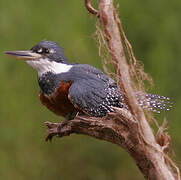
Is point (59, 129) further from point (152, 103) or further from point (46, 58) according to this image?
point (152, 103)

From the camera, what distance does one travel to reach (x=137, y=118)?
1.89 meters

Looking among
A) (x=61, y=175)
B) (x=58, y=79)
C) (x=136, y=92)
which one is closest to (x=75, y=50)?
(x=61, y=175)

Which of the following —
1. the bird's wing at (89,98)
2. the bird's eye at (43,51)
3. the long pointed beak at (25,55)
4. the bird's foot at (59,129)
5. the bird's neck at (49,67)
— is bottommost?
the bird's foot at (59,129)

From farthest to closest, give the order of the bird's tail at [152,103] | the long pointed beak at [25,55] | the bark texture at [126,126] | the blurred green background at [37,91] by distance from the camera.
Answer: the blurred green background at [37,91], the long pointed beak at [25,55], the bird's tail at [152,103], the bark texture at [126,126]

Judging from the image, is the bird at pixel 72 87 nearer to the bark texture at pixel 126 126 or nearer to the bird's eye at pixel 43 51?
the bird's eye at pixel 43 51

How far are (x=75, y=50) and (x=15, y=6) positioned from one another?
63 cm

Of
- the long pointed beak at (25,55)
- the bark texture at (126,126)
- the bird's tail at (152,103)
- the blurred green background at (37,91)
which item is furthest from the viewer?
the blurred green background at (37,91)

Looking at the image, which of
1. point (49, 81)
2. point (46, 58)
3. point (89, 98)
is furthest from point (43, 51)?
point (89, 98)

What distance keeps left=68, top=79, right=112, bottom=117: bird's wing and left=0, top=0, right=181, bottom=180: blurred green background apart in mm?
1229

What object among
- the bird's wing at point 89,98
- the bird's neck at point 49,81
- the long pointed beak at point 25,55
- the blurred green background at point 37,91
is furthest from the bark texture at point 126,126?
the blurred green background at point 37,91

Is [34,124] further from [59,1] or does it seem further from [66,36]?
[59,1]

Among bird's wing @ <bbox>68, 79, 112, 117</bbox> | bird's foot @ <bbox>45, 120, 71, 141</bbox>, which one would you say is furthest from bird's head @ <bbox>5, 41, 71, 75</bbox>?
bird's foot @ <bbox>45, 120, 71, 141</bbox>

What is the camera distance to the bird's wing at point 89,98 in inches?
85.4

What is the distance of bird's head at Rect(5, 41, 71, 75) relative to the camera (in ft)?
7.43
